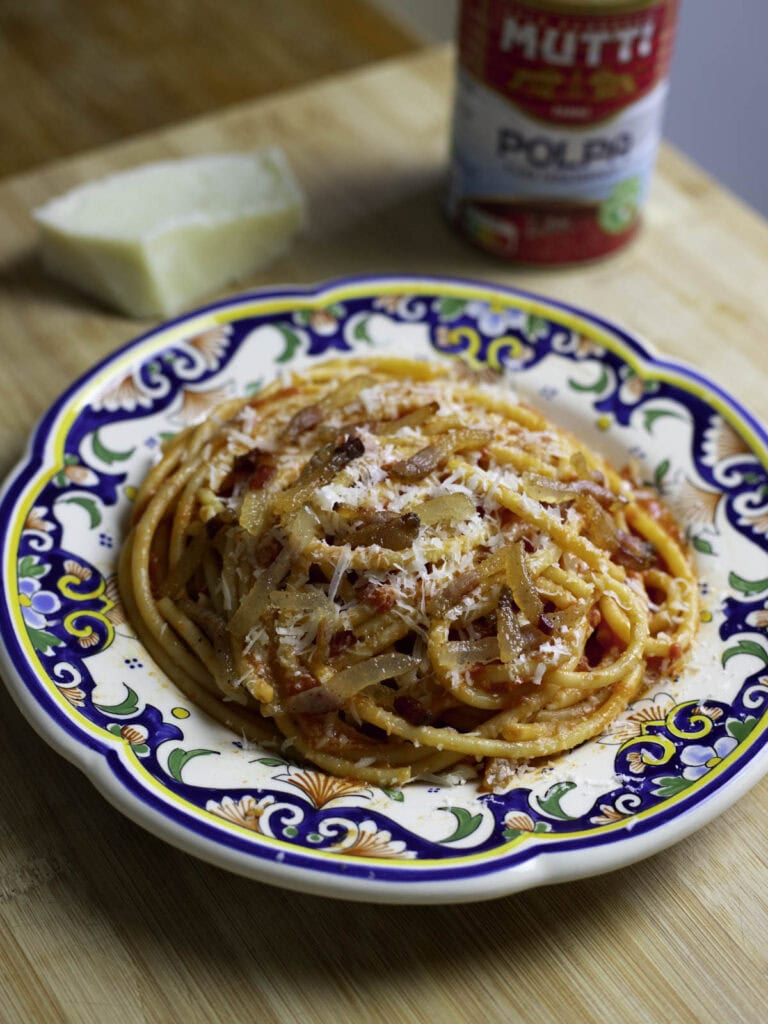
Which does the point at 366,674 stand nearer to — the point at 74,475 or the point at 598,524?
the point at 598,524

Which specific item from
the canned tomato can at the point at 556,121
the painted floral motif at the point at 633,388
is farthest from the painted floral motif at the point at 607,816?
the canned tomato can at the point at 556,121

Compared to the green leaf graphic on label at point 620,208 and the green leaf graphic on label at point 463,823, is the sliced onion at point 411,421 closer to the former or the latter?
the green leaf graphic on label at point 463,823

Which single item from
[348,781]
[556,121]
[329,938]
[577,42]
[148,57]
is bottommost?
[148,57]

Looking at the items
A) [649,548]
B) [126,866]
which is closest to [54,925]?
[126,866]

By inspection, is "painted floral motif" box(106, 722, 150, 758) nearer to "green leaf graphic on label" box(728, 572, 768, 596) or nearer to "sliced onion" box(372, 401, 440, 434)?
"sliced onion" box(372, 401, 440, 434)

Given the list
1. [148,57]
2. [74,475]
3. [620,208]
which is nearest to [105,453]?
[74,475]

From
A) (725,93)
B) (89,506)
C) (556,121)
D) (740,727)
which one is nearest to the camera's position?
(740,727)
